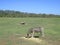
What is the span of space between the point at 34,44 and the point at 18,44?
137cm

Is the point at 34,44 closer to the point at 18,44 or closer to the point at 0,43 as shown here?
the point at 18,44

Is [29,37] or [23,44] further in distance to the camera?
[29,37]

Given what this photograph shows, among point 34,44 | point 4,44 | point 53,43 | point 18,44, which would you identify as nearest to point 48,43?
point 53,43

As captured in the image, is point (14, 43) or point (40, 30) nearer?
point (14, 43)

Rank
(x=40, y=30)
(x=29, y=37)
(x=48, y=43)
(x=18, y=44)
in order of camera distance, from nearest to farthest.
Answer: (x=18, y=44) → (x=48, y=43) → (x=29, y=37) → (x=40, y=30)

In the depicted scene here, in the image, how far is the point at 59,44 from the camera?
55.2 ft

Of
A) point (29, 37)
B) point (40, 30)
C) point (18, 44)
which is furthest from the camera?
point (40, 30)

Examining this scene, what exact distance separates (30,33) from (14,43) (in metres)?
4.81

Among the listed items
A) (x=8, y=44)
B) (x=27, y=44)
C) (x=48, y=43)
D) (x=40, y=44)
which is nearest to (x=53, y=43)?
(x=48, y=43)

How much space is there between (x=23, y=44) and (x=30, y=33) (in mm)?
5039

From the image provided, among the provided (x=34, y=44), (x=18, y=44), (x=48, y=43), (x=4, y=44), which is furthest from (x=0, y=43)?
(x=48, y=43)

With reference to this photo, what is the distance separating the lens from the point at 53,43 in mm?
17219

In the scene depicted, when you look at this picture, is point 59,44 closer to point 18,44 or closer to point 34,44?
point 34,44

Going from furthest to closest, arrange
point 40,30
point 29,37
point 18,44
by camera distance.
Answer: point 40,30 < point 29,37 < point 18,44
